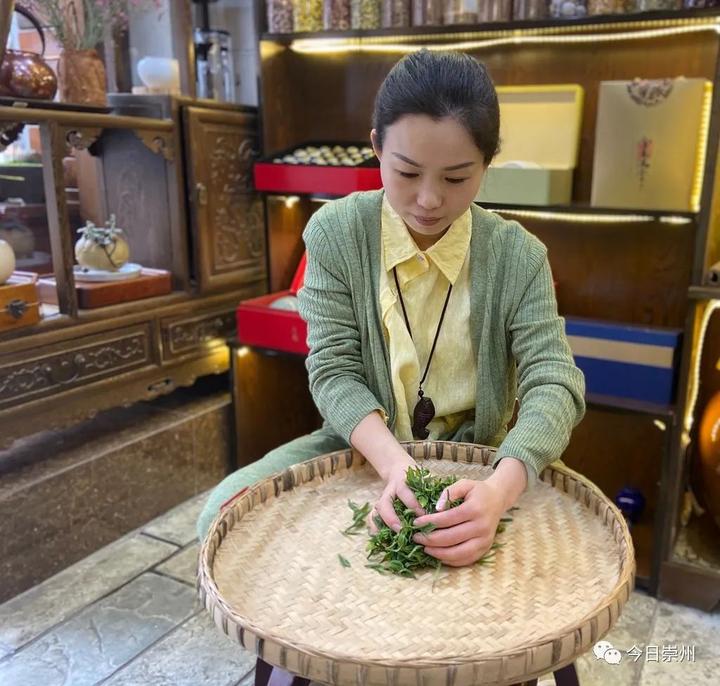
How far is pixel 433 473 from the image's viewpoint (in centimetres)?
106

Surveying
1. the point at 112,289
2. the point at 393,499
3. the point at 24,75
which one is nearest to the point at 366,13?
the point at 24,75

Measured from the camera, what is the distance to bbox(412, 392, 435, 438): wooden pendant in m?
1.19

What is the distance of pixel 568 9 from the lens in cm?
176

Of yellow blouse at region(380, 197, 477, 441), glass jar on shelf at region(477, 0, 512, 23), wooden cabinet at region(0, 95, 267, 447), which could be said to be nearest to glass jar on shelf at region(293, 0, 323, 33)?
wooden cabinet at region(0, 95, 267, 447)

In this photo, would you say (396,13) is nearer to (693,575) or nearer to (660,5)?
(660,5)

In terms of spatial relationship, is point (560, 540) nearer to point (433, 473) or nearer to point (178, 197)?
point (433, 473)

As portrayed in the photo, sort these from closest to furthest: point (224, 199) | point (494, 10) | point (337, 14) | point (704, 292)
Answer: point (704, 292) → point (494, 10) → point (337, 14) → point (224, 199)

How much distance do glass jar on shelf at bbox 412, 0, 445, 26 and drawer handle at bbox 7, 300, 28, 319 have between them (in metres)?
1.26

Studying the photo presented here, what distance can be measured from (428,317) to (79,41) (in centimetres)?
144

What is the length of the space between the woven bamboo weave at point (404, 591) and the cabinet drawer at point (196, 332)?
124 cm

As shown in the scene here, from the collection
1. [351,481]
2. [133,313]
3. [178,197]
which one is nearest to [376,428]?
[351,481]

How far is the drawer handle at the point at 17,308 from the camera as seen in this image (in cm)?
173

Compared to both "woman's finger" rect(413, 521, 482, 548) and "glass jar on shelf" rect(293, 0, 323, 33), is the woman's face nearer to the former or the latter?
"woman's finger" rect(413, 521, 482, 548)

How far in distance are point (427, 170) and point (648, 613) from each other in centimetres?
136
